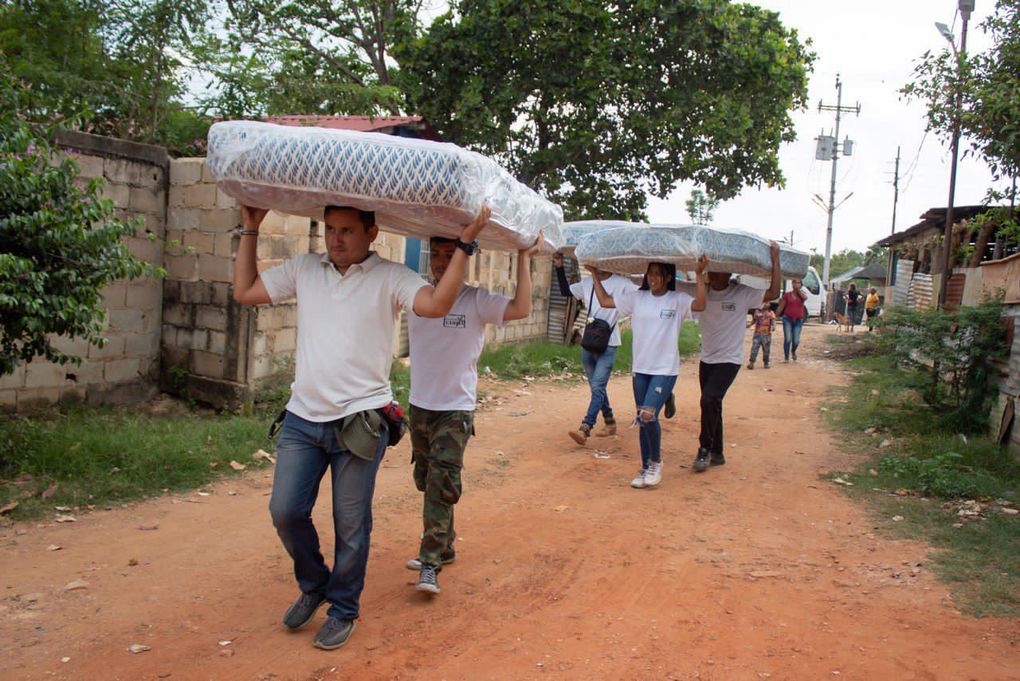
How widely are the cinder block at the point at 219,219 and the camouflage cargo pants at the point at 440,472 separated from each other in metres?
4.29

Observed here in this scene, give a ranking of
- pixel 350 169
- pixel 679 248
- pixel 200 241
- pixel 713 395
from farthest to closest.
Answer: pixel 200 241 < pixel 713 395 < pixel 679 248 < pixel 350 169

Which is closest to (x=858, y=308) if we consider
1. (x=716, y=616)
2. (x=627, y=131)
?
(x=627, y=131)

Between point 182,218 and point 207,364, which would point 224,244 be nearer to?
point 182,218

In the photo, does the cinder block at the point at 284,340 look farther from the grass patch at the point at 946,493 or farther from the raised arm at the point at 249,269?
the grass patch at the point at 946,493

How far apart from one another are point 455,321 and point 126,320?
478 cm

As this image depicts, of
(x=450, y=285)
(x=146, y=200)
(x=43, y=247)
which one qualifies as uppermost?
(x=146, y=200)

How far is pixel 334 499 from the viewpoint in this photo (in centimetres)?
333

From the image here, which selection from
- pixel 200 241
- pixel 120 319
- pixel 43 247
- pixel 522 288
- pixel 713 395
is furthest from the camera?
pixel 200 241

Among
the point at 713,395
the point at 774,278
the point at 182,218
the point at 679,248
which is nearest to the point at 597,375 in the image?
the point at 713,395

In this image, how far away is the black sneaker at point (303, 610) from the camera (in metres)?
3.44

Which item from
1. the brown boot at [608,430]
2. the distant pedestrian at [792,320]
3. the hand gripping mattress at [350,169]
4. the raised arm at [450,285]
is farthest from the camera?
the distant pedestrian at [792,320]

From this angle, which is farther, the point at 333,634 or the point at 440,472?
the point at 440,472

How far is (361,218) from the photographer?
3.35 meters

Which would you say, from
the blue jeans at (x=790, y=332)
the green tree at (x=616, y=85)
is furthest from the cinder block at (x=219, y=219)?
the blue jeans at (x=790, y=332)
